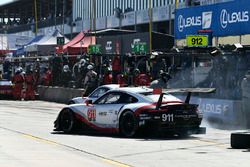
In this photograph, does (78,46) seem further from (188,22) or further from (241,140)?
(241,140)

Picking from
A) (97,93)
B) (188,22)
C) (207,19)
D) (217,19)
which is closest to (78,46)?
(188,22)

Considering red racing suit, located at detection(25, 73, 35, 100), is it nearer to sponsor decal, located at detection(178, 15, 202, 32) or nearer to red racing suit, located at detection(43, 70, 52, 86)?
red racing suit, located at detection(43, 70, 52, 86)

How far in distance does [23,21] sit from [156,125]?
8987 centimetres

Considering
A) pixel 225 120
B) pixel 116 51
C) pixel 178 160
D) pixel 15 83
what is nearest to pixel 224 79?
pixel 225 120

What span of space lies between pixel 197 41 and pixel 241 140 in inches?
327

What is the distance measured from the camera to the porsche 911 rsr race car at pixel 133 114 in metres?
14.4

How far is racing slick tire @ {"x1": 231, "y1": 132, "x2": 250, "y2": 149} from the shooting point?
41.1ft

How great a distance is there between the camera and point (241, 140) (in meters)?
12.6

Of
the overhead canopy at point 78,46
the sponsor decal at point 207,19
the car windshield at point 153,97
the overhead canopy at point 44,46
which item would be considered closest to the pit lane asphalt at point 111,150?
the car windshield at point 153,97

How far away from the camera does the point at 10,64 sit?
44.9 meters

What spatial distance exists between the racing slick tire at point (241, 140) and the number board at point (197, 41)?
7973 millimetres

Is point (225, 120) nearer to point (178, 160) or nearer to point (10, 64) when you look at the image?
point (178, 160)

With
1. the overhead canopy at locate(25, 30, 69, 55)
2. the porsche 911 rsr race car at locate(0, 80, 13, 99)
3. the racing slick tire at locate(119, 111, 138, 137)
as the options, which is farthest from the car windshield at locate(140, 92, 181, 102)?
the overhead canopy at locate(25, 30, 69, 55)

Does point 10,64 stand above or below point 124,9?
below
